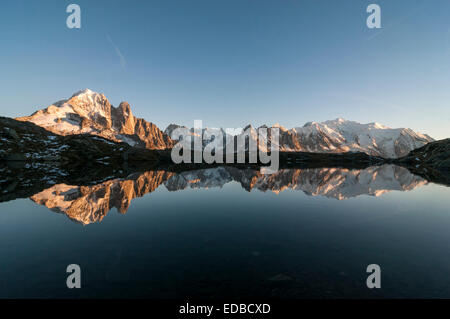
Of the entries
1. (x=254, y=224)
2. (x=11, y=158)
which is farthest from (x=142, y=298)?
(x=11, y=158)

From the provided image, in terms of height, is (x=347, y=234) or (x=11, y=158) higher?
(x=11, y=158)

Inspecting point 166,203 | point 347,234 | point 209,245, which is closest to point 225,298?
point 209,245

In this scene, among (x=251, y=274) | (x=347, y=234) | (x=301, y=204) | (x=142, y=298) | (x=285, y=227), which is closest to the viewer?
(x=142, y=298)

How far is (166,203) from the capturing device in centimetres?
3938

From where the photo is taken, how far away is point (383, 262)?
16.2 metres

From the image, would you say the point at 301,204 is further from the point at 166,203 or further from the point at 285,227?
the point at 166,203

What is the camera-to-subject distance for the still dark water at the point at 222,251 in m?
12.6

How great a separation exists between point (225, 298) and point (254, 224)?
15402 mm

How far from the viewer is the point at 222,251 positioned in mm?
17859

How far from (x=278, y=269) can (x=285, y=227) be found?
10.8 meters

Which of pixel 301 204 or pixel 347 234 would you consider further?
pixel 301 204

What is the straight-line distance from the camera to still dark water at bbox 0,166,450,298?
12641 mm
